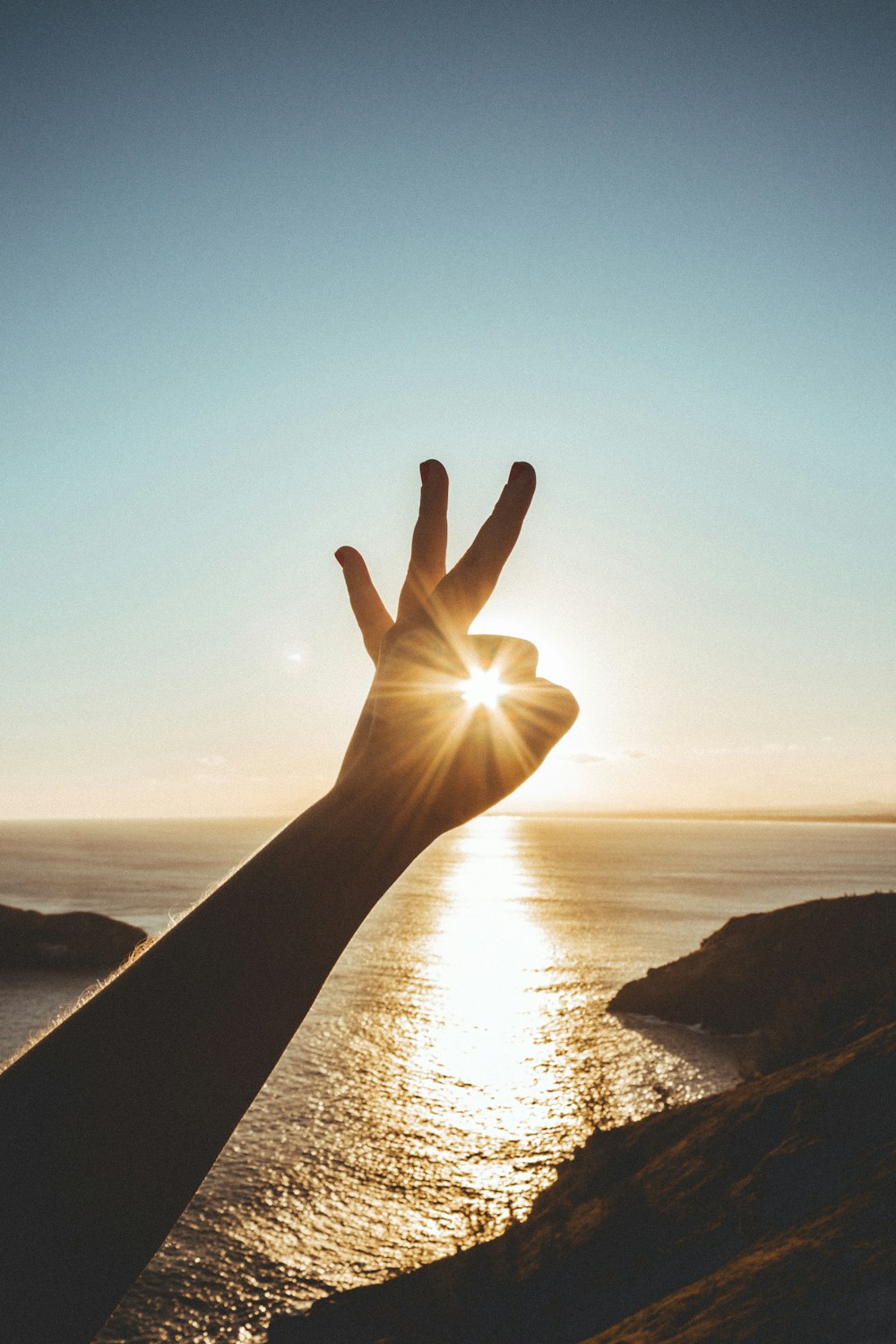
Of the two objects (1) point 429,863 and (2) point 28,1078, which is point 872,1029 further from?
(1) point 429,863

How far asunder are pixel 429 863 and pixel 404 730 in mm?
112793

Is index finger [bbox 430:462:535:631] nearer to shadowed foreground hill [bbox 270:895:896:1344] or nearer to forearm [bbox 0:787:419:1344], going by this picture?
forearm [bbox 0:787:419:1344]

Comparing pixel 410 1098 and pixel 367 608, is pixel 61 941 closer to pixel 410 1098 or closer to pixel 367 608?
pixel 410 1098

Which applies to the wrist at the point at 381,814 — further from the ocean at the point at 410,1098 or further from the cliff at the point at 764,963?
the cliff at the point at 764,963

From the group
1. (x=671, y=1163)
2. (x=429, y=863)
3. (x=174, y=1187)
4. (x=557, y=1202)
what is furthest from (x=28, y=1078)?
(x=429, y=863)

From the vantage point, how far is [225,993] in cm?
93

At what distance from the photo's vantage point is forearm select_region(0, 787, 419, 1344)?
0.76 metres

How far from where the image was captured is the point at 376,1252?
11.3 meters

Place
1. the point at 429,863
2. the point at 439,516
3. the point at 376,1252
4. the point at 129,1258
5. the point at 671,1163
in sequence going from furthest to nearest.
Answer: the point at 429,863, the point at 376,1252, the point at 671,1163, the point at 439,516, the point at 129,1258

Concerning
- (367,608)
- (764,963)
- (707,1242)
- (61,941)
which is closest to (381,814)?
(367,608)

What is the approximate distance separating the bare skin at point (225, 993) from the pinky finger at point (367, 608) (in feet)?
1.54

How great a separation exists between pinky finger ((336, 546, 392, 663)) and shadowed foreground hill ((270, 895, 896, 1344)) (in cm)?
241

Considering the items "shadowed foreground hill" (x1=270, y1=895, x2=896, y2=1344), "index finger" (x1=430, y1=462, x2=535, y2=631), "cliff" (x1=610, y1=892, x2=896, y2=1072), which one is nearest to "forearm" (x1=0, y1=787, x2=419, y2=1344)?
"index finger" (x1=430, y1=462, x2=535, y2=631)

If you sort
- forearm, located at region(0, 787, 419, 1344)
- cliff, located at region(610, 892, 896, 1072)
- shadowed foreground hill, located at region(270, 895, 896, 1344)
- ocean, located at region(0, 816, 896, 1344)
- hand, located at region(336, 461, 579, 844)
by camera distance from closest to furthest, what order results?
forearm, located at region(0, 787, 419, 1344) < hand, located at region(336, 461, 579, 844) < shadowed foreground hill, located at region(270, 895, 896, 1344) < ocean, located at region(0, 816, 896, 1344) < cliff, located at region(610, 892, 896, 1072)
